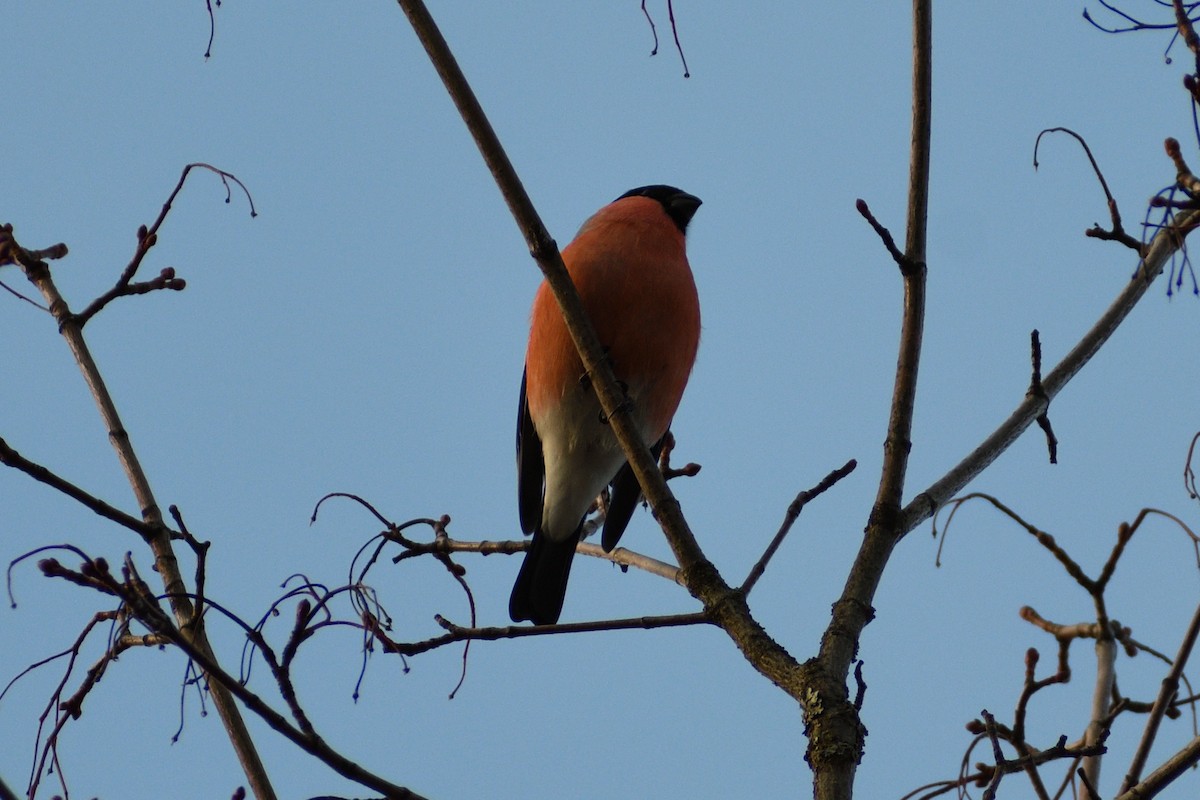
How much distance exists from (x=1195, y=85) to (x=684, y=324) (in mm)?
2073

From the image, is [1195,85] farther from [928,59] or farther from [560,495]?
[560,495]

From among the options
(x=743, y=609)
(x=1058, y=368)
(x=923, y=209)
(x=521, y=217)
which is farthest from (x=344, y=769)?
(x=1058, y=368)

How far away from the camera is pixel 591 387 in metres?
3.66

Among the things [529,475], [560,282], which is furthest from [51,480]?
[529,475]

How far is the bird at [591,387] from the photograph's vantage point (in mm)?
3656

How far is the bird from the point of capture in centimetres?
366

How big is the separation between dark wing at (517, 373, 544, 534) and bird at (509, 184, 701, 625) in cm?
5

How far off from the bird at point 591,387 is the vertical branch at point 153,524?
4.86ft

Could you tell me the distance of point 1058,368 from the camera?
245cm

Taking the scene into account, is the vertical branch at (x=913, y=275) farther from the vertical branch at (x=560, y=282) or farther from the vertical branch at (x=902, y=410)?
the vertical branch at (x=560, y=282)

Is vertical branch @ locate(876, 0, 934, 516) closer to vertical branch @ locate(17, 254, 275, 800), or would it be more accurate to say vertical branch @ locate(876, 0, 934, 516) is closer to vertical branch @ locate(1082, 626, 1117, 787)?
vertical branch @ locate(1082, 626, 1117, 787)

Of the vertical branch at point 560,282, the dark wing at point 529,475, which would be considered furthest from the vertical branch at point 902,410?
the dark wing at point 529,475

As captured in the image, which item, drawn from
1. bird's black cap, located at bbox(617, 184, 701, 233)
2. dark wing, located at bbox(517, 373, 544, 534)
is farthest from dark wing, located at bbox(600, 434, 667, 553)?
bird's black cap, located at bbox(617, 184, 701, 233)

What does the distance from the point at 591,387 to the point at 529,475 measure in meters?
0.51
